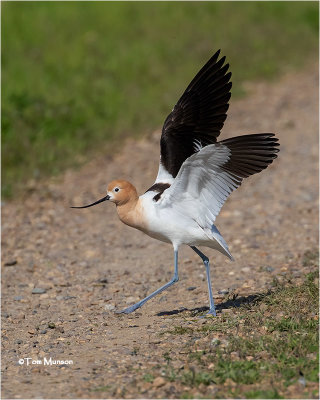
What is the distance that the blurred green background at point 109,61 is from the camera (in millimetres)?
9766

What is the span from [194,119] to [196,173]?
2.52 feet

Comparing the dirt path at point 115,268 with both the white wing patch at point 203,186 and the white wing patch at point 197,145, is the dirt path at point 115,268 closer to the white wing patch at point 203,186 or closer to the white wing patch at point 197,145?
the white wing patch at point 203,186

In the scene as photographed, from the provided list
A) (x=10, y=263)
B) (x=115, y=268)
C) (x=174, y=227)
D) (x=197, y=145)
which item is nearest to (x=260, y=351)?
(x=174, y=227)

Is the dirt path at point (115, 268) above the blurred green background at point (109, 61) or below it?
below

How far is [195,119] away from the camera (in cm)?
573

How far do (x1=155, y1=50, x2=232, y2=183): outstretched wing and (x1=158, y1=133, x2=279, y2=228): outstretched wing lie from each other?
13.3 inches

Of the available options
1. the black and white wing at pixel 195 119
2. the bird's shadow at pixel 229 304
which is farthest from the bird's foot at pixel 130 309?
the black and white wing at pixel 195 119

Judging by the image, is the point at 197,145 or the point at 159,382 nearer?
the point at 159,382

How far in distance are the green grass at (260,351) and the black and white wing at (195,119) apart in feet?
3.93

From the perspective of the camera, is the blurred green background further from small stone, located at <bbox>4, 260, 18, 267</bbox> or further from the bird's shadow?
the bird's shadow

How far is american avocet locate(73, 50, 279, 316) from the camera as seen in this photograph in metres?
5.03

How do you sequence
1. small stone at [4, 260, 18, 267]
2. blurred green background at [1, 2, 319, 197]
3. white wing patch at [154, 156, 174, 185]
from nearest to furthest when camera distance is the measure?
1. white wing patch at [154, 156, 174, 185]
2. small stone at [4, 260, 18, 267]
3. blurred green background at [1, 2, 319, 197]

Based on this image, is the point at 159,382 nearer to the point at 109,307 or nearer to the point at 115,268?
the point at 109,307

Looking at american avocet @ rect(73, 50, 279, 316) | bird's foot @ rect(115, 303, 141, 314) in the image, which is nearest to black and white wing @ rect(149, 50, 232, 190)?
american avocet @ rect(73, 50, 279, 316)
